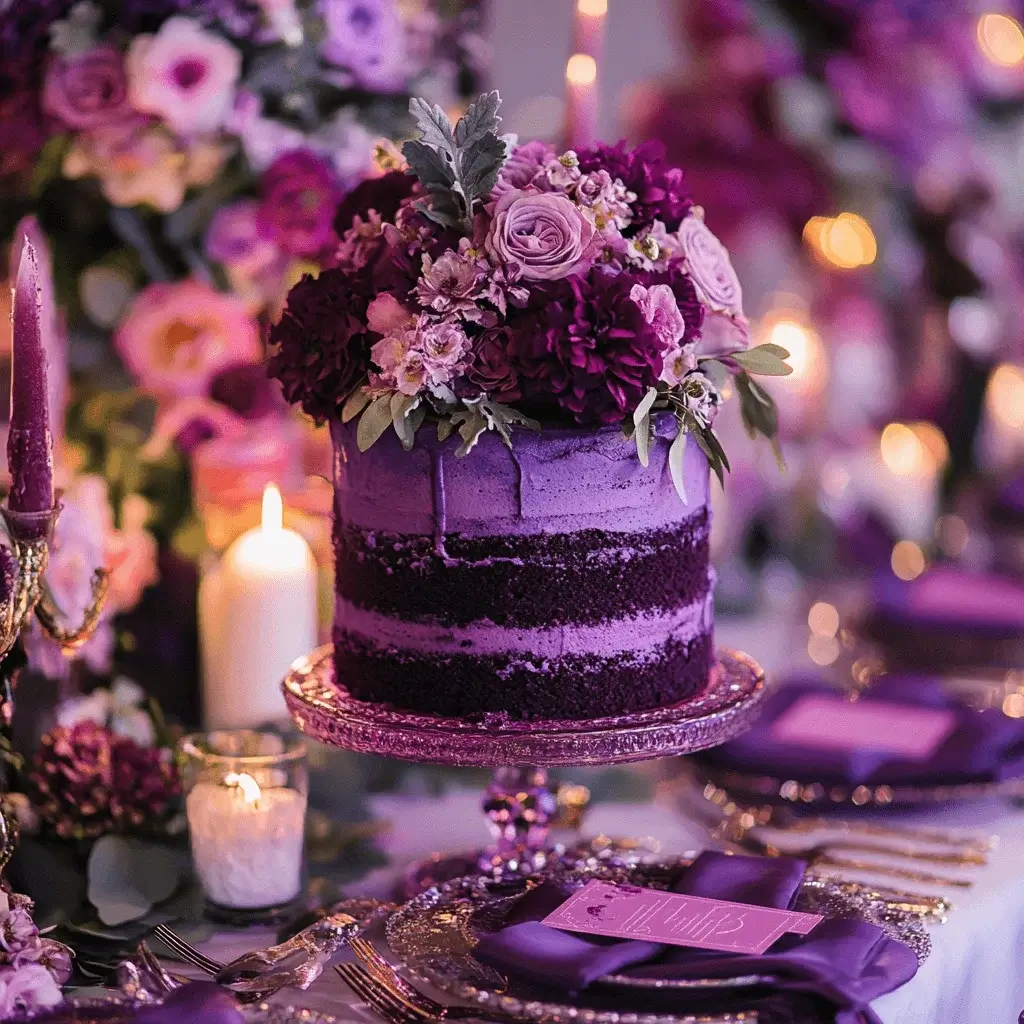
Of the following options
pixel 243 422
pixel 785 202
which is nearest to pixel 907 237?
pixel 785 202

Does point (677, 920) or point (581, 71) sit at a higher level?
point (581, 71)

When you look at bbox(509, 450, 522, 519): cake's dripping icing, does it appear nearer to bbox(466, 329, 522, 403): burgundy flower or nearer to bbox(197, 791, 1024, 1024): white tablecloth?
bbox(466, 329, 522, 403): burgundy flower

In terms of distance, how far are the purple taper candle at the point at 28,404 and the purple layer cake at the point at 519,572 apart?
261 millimetres

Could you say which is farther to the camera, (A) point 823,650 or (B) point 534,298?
(A) point 823,650

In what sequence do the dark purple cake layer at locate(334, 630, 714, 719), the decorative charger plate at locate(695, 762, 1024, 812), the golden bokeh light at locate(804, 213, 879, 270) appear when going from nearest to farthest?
the dark purple cake layer at locate(334, 630, 714, 719) → the decorative charger plate at locate(695, 762, 1024, 812) → the golden bokeh light at locate(804, 213, 879, 270)

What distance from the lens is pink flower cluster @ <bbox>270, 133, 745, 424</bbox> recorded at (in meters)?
1.22

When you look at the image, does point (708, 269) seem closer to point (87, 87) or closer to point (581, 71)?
point (87, 87)

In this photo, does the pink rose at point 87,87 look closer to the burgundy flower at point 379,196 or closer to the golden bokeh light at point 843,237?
the burgundy flower at point 379,196

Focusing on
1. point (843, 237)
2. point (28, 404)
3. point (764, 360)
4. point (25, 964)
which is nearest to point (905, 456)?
point (843, 237)

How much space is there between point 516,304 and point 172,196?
0.66 meters

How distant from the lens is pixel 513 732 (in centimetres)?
128

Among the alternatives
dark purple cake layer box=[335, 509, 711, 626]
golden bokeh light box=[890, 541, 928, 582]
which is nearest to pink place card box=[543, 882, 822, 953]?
dark purple cake layer box=[335, 509, 711, 626]

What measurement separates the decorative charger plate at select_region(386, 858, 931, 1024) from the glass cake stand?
5cm

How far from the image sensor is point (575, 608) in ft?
4.29
